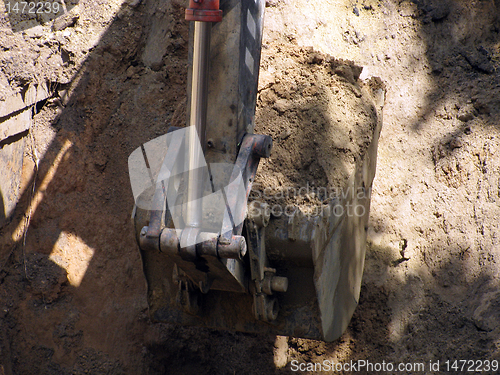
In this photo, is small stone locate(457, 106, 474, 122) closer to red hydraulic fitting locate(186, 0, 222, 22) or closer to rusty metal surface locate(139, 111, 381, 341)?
rusty metal surface locate(139, 111, 381, 341)

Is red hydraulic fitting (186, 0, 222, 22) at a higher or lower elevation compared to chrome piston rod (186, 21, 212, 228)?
higher

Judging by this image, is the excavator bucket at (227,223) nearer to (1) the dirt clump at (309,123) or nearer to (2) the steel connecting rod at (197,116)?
(2) the steel connecting rod at (197,116)

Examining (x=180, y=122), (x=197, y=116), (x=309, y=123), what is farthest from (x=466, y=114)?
(x=197, y=116)

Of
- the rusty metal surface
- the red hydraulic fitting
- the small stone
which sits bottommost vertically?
the rusty metal surface

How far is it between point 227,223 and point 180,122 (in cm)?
145

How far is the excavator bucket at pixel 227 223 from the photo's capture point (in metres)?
2.33

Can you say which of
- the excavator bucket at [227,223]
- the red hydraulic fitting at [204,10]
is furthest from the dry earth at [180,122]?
the red hydraulic fitting at [204,10]

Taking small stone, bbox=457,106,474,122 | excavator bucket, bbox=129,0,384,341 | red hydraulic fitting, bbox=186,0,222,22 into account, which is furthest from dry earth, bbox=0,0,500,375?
red hydraulic fitting, bbox=186,0,222,22

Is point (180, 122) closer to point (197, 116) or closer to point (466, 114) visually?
point (197, 116)

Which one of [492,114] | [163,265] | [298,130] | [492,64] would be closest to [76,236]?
[163,265]

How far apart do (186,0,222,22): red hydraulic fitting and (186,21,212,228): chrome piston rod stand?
0.07m

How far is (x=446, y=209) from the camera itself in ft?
12.9

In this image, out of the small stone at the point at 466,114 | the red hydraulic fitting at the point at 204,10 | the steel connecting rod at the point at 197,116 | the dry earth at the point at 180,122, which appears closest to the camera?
the red hydraulic fitting at the point at 204,10

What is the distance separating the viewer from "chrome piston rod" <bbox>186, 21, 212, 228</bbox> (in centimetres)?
235
